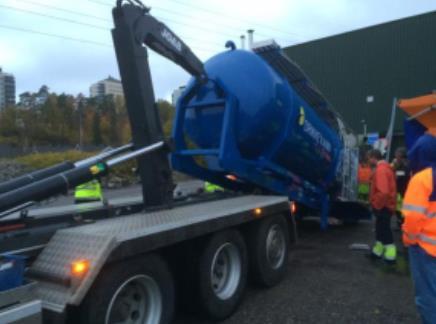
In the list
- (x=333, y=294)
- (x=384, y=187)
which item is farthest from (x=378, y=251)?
(x=333, y=294)

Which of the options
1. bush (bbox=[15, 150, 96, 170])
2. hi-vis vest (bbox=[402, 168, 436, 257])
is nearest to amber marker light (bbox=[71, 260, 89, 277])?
hi-vis vest (bbox=[402, 168, 436, 257])

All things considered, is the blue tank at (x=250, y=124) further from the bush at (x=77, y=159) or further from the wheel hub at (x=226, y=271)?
the bush at (x=77, y=159)

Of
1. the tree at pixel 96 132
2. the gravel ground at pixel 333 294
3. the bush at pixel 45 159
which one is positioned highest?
the tree at pixel 96 132

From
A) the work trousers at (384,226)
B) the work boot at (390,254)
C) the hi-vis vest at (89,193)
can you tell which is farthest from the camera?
the hi-vis vest at (89,193)

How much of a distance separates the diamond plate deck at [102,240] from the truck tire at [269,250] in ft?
2.36

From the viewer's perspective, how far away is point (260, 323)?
14.0ft

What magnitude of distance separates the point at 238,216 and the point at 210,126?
237cm

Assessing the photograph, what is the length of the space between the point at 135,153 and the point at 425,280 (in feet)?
9.60

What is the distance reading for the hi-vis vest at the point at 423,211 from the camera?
10.7 ft

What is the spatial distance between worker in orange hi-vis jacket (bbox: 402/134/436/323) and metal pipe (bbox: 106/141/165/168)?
8.55 feet

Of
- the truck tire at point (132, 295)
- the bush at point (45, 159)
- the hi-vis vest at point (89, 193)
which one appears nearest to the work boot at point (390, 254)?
the truck tire at point (132, 295)

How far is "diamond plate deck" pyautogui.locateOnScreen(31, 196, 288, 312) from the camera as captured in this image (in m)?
2.92

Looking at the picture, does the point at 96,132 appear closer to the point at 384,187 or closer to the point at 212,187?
the point at 212,187

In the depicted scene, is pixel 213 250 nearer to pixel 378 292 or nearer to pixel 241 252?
pixel 241 252
